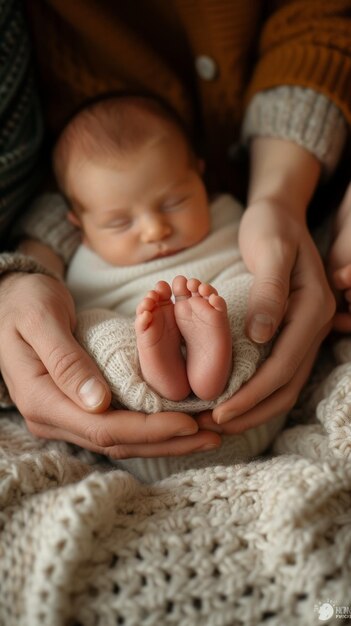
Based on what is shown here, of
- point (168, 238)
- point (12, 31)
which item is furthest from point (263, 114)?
point (12, 31)

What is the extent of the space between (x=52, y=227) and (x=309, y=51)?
0.57m

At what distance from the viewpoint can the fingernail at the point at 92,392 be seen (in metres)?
0.75

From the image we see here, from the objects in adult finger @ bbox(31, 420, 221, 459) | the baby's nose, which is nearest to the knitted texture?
adult finger @ bbox(31, 420, 221, 459)

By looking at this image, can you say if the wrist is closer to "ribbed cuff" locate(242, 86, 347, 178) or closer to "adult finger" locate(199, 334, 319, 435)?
"ribbed cuff" locate(242, 86, 347, 178)

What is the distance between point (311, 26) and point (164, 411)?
0.81m

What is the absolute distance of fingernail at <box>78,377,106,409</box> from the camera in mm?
745

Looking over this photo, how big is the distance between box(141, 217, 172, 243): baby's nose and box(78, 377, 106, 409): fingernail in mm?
303

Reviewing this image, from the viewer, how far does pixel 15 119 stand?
104 cm

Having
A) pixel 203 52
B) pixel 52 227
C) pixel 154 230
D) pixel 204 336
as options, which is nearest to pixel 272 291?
pixel 204 336

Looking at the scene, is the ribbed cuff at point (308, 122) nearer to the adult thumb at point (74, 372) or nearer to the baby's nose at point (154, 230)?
the baby's nose at point (154, 230)

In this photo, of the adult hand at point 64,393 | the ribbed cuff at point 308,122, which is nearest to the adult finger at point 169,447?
the adult hand at point 64,393

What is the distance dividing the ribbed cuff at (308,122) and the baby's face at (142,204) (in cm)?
21

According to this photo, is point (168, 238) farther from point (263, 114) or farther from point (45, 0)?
point (45, 0)

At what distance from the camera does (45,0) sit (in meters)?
1.18
